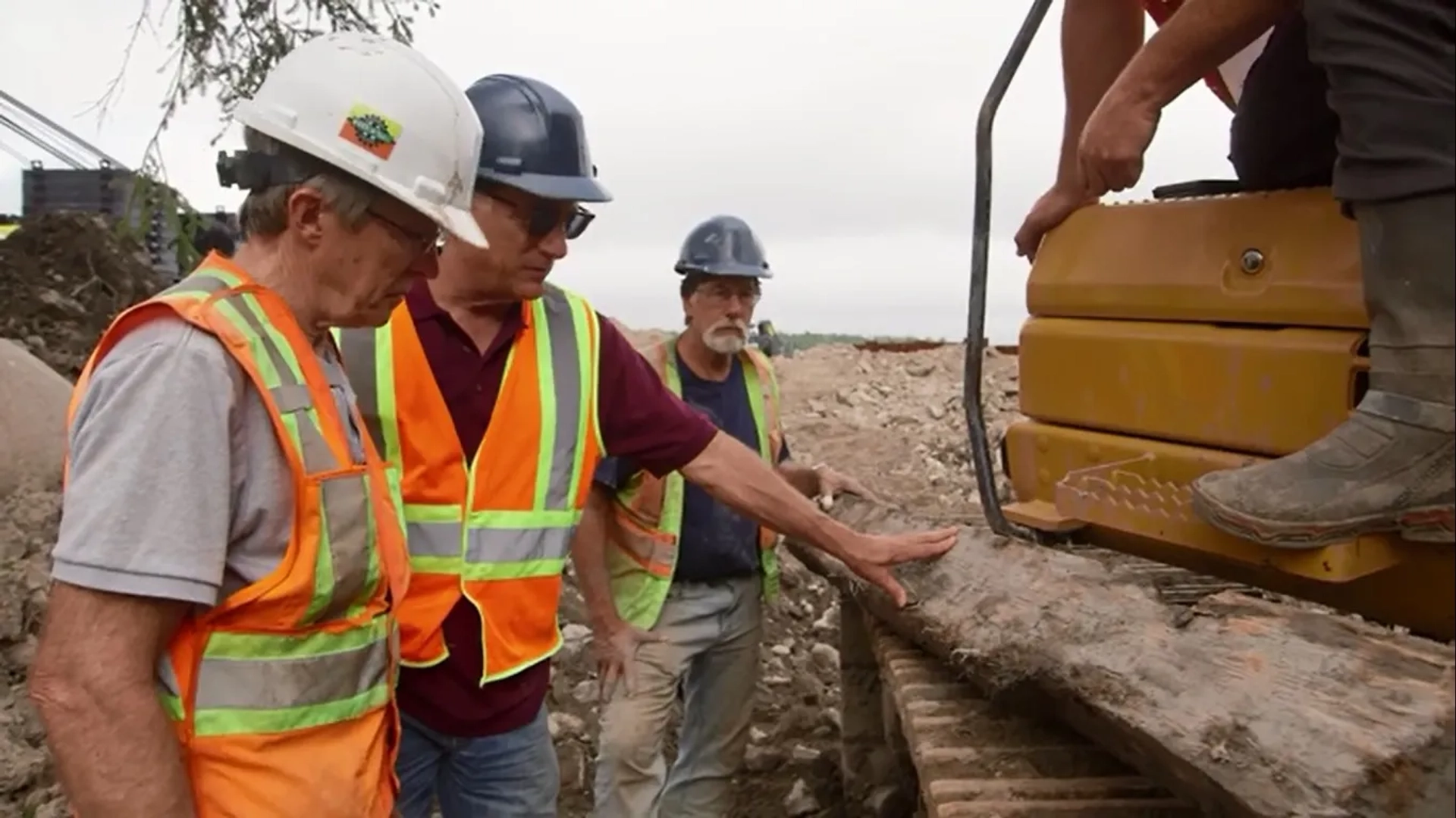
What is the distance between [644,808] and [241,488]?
280 centimetres

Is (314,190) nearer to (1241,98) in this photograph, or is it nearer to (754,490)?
(754,490)

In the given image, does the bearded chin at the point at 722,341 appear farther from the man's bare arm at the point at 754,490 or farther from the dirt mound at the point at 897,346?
the dirt mound at the point at 897,346

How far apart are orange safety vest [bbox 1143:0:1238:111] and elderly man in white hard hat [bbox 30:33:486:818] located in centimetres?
159

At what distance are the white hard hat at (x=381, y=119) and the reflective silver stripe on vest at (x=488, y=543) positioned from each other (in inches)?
34.8

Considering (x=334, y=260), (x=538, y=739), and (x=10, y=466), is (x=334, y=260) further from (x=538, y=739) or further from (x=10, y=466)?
(x=10, y=466)

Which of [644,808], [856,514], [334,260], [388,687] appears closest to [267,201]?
[334,260]

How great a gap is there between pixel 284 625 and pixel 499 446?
105 centimetres

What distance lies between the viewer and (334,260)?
215 cm

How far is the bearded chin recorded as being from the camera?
4664mm

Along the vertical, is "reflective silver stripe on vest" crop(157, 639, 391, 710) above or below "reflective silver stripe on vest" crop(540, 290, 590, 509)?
below

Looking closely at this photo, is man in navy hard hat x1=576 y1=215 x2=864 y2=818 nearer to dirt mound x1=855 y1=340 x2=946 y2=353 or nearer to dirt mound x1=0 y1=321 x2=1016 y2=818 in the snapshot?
dirt mound x1=0 y1=321 x2=1016 y2=818

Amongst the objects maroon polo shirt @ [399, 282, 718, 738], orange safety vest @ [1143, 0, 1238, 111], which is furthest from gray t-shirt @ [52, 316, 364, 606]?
orange safety vest @ [1143, 0, 1238, 111]

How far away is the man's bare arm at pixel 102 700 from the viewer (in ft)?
5.86

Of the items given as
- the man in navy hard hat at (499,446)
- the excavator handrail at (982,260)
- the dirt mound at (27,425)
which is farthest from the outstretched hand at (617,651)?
the dirt mound at (27,425)
